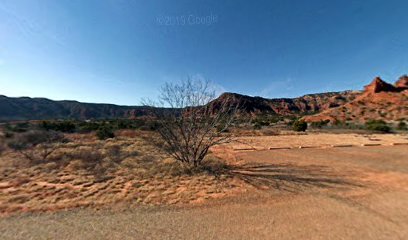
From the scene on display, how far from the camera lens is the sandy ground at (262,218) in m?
3.46

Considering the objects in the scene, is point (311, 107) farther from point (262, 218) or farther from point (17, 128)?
point (262, 218)

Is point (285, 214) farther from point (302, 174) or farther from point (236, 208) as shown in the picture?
point (302, 174)

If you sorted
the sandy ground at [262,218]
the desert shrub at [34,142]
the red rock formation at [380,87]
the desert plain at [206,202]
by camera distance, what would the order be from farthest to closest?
the red rock formation at [380,87] → the desert shrub at [34,142] → the desert plain at [206,202] → the sandy ground at [262,218]

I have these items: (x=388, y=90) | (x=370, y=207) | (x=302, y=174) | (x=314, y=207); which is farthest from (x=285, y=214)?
(x=388, y=90)

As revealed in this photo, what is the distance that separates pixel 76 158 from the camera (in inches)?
384

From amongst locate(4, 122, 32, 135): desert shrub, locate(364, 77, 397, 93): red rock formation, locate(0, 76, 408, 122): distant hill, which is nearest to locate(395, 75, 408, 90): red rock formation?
locate(0, 76, 408, 122): distant hill

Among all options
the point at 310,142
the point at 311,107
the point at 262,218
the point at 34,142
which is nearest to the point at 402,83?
the point at 311,107

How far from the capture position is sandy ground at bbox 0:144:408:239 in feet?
11.4

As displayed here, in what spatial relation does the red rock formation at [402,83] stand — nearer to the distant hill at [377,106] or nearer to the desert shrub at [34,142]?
the distant hill at [377,106]

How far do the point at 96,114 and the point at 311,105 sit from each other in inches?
4197

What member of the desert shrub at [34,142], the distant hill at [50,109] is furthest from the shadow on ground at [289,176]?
the distant hill at [50,109]

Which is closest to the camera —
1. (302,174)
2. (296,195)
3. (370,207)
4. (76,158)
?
(370,207)

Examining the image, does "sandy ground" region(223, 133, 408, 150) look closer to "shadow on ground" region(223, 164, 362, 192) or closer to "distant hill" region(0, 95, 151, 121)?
"shadow on ground" region(223, 164, 362, 192)

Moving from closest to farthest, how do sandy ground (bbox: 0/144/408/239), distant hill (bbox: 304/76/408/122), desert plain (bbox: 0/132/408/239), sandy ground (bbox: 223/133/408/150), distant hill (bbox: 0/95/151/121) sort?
sandy ground (bbox: 0/144/408/239), desert plain (bbox: 0/132/408/239), sandy ground (bbox: 223/133/408/150), distant hill (bbox: 304/76/408/122), distant hill (bbox: 0/95/151/121)
